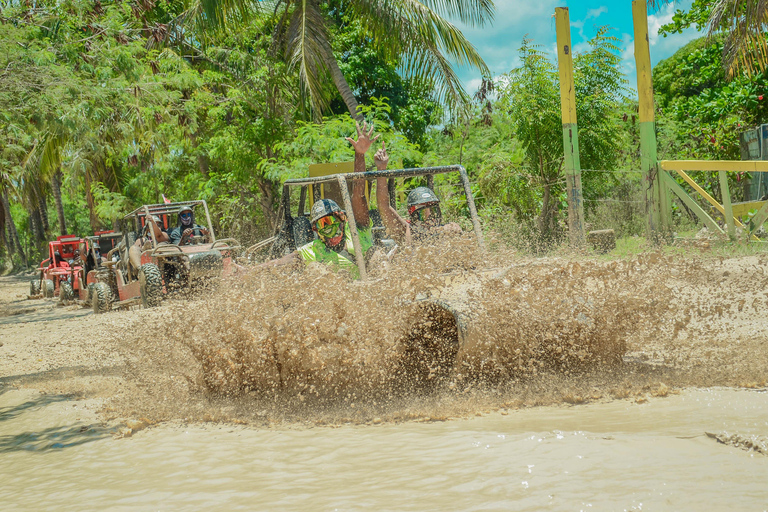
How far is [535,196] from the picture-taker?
41.8 ft

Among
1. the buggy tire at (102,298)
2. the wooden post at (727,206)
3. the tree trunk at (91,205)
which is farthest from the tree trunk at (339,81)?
the tree trunk at (91,205)

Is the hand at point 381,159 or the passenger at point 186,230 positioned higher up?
the hand at point 381,159

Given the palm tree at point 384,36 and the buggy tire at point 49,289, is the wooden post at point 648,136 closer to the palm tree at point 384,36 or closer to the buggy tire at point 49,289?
the palm tree at point 384,36

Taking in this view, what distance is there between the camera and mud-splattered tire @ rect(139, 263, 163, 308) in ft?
33.7

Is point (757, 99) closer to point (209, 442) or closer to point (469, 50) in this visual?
point (469, 50)

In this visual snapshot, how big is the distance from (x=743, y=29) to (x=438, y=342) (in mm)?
8829

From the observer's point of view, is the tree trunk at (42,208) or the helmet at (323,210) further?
the tree trunk at (42,208)

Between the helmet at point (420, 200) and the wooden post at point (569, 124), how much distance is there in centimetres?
349

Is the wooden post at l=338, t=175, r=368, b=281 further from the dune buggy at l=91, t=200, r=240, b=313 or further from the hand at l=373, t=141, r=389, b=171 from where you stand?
the dune buggy at l=91, t=200, r=240, b=313

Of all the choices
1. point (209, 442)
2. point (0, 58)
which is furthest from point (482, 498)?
point (0, 58)

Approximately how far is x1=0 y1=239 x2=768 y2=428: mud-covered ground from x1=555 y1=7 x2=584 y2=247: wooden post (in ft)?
11.9

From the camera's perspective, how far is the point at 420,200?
6000mm

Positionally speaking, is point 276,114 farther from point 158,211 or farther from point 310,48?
point 158,211

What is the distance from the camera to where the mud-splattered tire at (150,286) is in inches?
404
